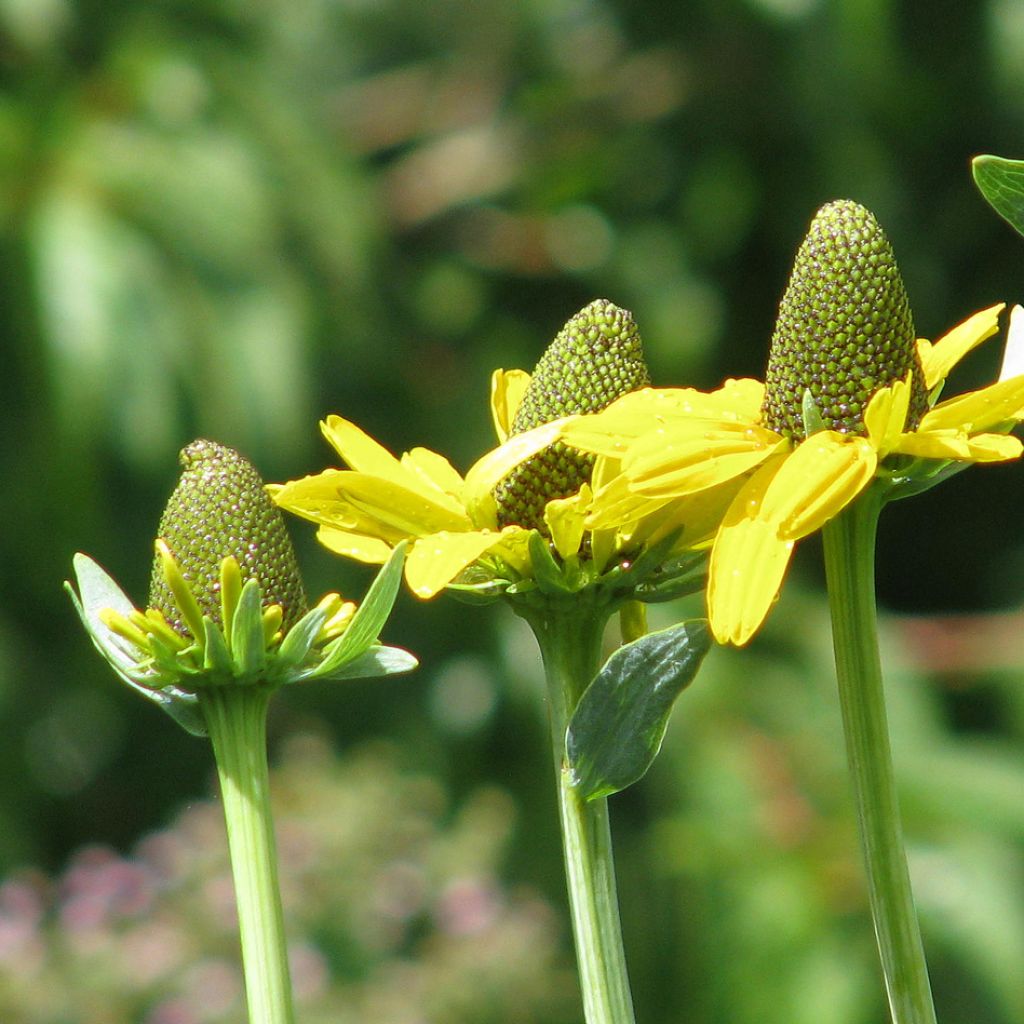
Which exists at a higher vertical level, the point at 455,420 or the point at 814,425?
the point at 455,420

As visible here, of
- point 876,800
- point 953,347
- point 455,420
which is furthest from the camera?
point 455,420

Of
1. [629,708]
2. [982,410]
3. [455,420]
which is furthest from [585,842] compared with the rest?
[455,420]

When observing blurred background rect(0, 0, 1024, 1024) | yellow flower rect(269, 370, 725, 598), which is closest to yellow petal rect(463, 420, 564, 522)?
yellow flower rect(269, 370, 725, 598)

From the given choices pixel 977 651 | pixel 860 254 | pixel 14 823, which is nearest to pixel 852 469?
pixel 860 254

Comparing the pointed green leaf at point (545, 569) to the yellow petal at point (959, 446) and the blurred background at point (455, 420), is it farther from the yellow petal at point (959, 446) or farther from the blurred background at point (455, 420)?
the blurred background at point (455, 420)

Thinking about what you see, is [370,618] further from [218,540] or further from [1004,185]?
[1004,185]

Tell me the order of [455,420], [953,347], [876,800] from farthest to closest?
[455,420]
[953,347]
[876,800]

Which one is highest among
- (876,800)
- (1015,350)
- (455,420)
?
(455,420)
